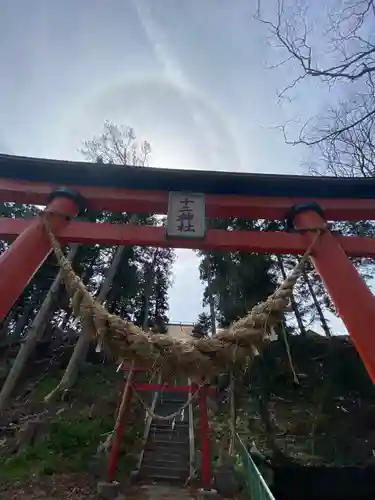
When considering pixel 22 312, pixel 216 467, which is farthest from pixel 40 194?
pixel 22 312

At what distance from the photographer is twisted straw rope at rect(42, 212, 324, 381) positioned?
1784 mm

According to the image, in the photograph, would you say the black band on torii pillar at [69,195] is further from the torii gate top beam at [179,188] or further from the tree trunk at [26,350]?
the tree trunk at [26,350]

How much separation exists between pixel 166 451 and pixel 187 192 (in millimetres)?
8859

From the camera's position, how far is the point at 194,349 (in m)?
1.82

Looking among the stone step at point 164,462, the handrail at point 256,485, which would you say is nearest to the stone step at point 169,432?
the stone step at point 164,462

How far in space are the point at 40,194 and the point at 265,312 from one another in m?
2.27

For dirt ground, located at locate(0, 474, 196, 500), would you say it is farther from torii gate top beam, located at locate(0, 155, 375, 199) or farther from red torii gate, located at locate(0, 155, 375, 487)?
torii gate top beam, located at locate(0, 155, 375, 199)

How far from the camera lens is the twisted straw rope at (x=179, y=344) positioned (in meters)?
1.78

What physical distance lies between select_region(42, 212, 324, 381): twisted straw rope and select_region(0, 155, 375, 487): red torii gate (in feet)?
3.37

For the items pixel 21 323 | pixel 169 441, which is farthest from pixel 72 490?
pixel 21 323

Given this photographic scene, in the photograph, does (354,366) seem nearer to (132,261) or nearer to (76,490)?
(76,490)

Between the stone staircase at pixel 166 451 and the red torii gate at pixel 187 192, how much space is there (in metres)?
6.09

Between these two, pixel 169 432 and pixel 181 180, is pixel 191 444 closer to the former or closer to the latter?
pixel 169 432

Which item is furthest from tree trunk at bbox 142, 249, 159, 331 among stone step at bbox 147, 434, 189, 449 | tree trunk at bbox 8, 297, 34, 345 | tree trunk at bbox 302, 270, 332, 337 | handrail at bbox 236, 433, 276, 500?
handrail at bbox 236, 433, 276, 500
